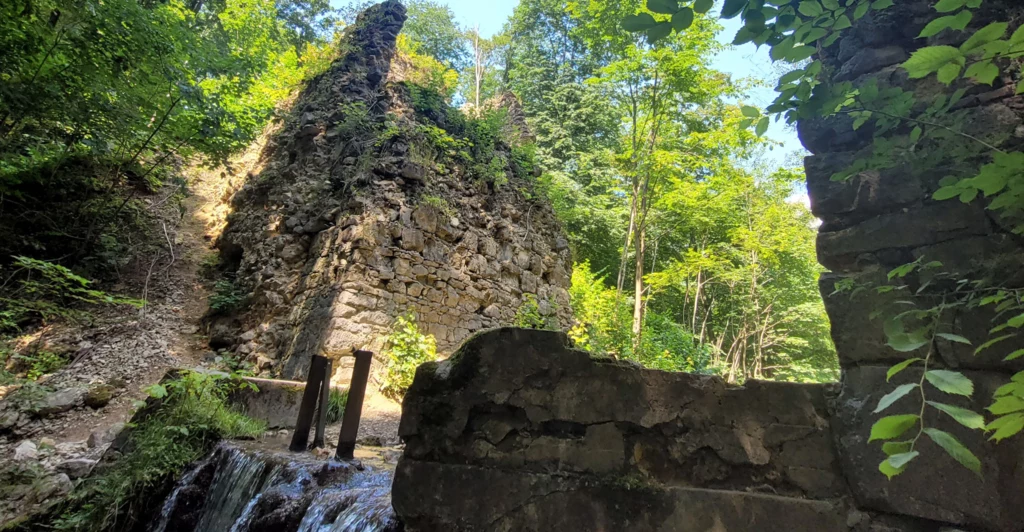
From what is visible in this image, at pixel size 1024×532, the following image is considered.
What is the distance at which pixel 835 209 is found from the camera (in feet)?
6.56

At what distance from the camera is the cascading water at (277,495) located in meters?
2.78

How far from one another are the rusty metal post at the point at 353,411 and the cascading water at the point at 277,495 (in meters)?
0.19

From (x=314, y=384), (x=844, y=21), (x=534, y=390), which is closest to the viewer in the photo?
(x=844, y=21)

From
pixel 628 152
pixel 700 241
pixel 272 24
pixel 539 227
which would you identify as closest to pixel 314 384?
pixel 539 227

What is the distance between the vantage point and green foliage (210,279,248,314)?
27.0 feet

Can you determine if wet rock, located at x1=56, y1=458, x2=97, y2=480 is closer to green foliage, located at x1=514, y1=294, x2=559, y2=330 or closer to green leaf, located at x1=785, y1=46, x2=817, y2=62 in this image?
green foliage, located at x1=514, y1=294, x2=559, y2=330

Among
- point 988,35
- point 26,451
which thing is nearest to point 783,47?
point 988,35

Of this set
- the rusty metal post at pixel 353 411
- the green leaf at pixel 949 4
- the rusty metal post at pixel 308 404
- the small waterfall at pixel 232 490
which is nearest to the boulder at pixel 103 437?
the small waterfall at pixel 232 490

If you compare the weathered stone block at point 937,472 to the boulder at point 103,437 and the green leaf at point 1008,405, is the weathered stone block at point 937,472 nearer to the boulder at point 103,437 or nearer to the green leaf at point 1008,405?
the green leaf at point 1008,405

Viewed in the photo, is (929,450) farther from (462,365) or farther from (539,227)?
(539,227)

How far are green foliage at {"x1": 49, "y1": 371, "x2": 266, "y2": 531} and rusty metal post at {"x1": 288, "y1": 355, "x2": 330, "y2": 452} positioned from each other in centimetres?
76

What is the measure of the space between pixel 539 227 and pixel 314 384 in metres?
6.35

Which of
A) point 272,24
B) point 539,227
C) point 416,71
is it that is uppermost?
point 272,24

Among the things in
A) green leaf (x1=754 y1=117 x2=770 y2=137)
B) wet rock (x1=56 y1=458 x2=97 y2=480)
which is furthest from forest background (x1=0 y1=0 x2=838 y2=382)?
wet rock (x1=56 y1=458 x2=97 y2=480)
